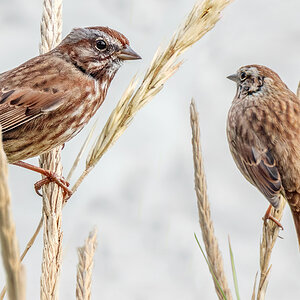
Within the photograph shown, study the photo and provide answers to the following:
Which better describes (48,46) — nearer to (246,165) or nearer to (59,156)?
(59,156)

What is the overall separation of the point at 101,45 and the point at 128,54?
18 cm

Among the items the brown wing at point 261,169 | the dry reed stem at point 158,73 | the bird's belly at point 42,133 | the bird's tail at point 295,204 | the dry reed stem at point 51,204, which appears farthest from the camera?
the brown wing at point 261,169

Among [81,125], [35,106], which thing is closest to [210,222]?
[81,125]

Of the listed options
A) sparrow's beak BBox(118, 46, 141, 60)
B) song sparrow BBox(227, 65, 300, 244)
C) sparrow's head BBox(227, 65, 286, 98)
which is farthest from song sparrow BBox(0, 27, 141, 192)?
sparrow's head BBox(227, 65, 286, 98)

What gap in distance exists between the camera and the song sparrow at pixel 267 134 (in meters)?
3.22

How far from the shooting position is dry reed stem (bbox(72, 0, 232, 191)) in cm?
171

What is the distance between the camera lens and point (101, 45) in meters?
2.63

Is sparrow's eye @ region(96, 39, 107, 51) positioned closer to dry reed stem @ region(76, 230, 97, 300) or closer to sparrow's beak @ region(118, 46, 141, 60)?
sparrow's beak @ region(118, 46, 141, 60)

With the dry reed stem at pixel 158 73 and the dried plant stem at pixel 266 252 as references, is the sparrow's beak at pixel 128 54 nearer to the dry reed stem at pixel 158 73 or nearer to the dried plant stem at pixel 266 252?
the dry reed stem at pixel 158 73

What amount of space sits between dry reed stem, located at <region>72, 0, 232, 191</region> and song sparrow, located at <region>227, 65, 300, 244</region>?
4.04ft

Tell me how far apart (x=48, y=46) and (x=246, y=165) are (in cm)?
180

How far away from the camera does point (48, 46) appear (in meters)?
2.10

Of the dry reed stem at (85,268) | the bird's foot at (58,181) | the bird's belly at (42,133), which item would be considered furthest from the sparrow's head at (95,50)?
the dry reed stem at (85,268)

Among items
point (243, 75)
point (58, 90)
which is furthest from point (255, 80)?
point (58, 90)
